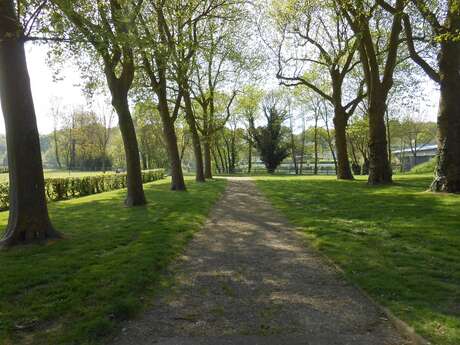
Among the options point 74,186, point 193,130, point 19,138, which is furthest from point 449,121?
point 74,186

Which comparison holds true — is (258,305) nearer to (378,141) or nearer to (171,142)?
(378,141)

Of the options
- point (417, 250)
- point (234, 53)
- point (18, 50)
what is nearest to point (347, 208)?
point (417, 250)

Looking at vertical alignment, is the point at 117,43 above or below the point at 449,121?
above

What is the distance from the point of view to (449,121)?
13695mm

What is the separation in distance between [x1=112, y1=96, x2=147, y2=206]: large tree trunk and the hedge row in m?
6.34

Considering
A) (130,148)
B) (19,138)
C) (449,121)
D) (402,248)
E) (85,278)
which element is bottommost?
(402,248)

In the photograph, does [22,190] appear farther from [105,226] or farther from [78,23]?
[78,23]

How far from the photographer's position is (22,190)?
809 centimetres

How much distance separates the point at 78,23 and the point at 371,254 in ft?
25.8

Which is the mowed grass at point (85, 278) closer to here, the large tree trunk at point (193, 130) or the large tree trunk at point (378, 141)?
the large tree trunk at point (378, 141)

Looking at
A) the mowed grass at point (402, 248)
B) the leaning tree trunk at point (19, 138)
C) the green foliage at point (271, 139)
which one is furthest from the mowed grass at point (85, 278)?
the green foliage at point (271, 139)

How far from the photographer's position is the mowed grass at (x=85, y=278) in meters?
4.11

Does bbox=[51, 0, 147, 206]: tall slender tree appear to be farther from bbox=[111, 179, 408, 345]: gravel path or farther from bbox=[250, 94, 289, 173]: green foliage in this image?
bbox=[250, 94, 289, 173]: green foliage

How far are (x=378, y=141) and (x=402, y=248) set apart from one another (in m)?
13.4
